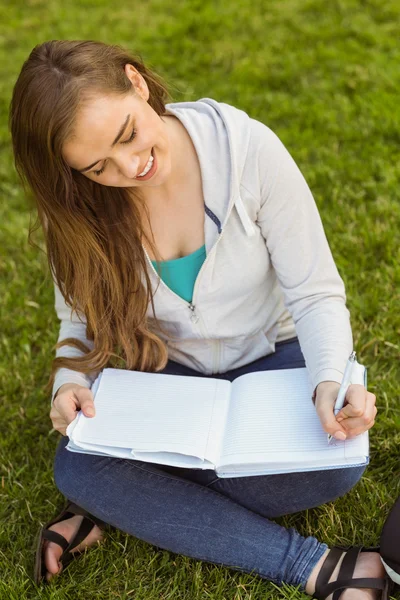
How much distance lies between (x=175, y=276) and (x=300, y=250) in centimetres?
37

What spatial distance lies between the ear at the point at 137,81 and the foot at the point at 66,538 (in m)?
1.23

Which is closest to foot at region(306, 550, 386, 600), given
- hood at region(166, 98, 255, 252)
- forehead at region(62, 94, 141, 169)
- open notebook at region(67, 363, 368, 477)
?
open notebook at region(67, 363, 368, 477)

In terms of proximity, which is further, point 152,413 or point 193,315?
point 193,315

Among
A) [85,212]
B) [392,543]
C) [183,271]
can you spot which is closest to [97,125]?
[85,212]

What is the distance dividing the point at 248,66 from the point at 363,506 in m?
2.78

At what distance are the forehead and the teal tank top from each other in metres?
0.42

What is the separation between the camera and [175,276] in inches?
87.3

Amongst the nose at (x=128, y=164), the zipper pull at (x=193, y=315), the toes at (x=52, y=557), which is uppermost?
the nose at (x=128, y=164)

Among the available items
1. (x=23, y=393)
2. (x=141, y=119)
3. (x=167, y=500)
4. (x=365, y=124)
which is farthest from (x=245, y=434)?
(x=365, y=124)

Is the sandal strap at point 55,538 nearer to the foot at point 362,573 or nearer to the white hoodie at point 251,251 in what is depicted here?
the white hoodie at point 251,251

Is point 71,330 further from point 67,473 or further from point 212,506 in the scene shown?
point 212,506

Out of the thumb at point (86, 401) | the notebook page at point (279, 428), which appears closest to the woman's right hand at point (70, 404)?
the thumb at point (86, 401)

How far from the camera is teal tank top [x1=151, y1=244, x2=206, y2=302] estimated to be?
219 cm

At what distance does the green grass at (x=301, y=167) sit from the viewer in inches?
85.7
